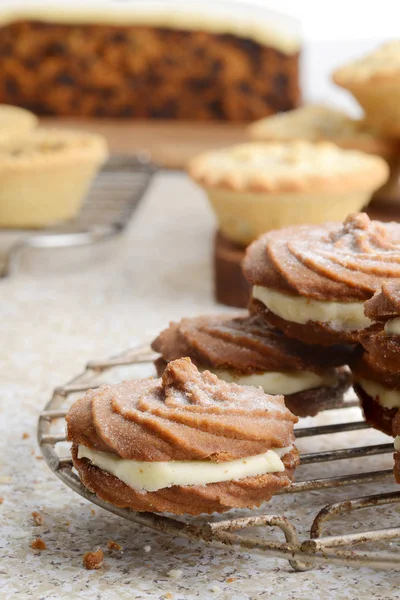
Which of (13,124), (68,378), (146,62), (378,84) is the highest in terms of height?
(378,84)

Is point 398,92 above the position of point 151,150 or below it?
above

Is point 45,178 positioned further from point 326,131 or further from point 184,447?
point 184,447

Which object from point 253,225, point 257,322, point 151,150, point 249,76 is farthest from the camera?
point 249,76

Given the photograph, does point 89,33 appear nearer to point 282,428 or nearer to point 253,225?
point 253,225

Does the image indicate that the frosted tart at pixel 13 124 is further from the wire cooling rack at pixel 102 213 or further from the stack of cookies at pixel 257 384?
the stack of cookies at pixel 257 384

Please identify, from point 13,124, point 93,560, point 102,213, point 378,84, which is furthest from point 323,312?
point 13,124

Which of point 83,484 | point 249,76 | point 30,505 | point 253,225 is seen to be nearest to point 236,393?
point 83,484

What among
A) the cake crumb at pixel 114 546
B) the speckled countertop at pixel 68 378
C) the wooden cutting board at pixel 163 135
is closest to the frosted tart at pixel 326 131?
the speckled countertop at pixel 68 378
